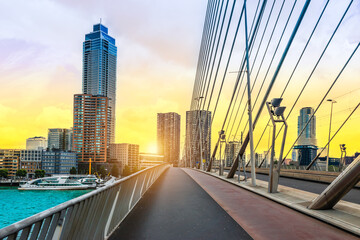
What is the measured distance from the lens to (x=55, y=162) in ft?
485

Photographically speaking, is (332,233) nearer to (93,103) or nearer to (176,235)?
(176,235)

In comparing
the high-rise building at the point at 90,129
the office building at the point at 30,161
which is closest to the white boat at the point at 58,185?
the office building at the point at 30,161

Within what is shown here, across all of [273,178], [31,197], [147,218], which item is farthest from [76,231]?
[31,197]

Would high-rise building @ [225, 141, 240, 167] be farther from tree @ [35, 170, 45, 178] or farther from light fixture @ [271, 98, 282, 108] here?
tree @ [35, 170, 45, 178]

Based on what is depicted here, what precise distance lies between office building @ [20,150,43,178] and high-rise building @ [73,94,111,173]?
102 feet

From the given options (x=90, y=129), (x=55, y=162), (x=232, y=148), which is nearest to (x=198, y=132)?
(x=232, y=148)

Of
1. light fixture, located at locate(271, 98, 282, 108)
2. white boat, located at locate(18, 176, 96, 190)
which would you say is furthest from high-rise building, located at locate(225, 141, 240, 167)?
white boat, located at locate(18, 176, 96, 190)

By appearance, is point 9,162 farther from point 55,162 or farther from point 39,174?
point 39,174

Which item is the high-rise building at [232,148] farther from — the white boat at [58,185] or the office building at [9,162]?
the office building at [9,162]

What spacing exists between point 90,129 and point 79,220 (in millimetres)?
196961

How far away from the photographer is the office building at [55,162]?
145000mm

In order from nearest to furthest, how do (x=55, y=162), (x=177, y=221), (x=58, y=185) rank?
(x=177, y=221)
(x=58, y=185)
(x=55, y=162)

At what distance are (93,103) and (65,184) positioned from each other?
374ft

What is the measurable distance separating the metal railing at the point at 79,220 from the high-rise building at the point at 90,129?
182329 millimetres
